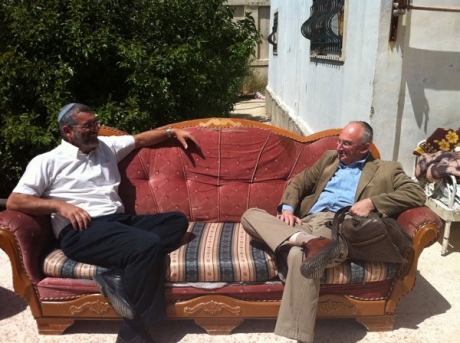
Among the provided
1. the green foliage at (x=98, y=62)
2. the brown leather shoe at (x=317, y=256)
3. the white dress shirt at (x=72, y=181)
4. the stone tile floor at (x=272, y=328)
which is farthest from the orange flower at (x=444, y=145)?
the white dress shirt at (x=72, y=181)

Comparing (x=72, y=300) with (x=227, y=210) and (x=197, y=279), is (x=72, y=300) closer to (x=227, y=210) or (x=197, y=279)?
(x=197, y=279)

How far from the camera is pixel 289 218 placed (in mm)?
2895

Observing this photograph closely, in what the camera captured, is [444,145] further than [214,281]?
Yes

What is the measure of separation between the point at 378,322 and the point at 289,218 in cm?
87

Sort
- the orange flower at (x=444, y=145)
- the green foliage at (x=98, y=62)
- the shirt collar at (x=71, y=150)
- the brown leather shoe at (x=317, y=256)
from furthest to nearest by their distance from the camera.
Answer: the green foliage at (x=98, y=62) < the orange flower at (x=444, y=145) < the shirt collar at (x=71, y=150) < the brown leather shoe at (x=317, y=256)

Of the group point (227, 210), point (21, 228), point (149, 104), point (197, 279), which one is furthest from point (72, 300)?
point (149, 104)

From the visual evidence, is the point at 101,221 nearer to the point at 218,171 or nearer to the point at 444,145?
the point at 218,171

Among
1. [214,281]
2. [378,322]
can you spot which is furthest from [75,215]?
→ [378,322]

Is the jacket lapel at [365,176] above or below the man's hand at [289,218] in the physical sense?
above

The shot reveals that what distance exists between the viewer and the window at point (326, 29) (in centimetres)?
511

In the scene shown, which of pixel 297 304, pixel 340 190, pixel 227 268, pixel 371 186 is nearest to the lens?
pixel 297 304

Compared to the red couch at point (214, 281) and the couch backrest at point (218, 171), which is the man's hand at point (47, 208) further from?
the couch backrest at point (218, 171)

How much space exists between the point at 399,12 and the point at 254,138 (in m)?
1.77

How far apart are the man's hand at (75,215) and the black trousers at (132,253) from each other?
39 millimetres
